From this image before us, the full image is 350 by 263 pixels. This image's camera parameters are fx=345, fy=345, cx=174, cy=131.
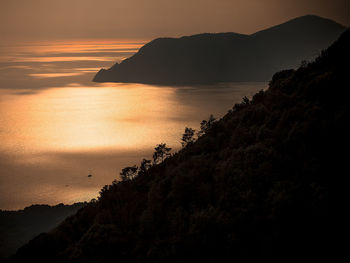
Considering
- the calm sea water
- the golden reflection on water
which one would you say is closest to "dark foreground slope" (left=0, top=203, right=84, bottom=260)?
the calm sea water

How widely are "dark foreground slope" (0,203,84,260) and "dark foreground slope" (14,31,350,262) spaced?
2798 centimetres

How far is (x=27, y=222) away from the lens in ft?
165

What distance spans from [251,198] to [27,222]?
4561cm

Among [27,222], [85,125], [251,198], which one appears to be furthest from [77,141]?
[251,198]

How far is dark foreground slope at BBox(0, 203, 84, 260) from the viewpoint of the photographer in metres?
42.9

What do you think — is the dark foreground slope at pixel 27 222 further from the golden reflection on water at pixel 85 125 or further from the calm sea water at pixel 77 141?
the golden reflection on water at pixel 85 125

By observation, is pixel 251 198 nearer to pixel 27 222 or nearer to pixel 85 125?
pixel 27 222

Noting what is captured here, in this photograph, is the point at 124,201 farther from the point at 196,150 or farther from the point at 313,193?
the point at 313,193

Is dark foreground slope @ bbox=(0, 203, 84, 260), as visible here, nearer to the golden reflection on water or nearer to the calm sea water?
the calm sea water

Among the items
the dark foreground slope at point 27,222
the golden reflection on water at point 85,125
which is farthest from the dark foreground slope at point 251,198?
the golden reflection on water at point 85,125

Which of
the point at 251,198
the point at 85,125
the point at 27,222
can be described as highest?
the point at 251,198

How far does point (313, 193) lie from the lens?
12344 mm

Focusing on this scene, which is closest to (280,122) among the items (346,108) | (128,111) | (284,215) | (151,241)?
(346,108)

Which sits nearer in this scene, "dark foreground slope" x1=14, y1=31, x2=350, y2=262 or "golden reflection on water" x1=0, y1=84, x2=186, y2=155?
"dark foreground slope" x1=14, y1=31, x2=350, y2=262
